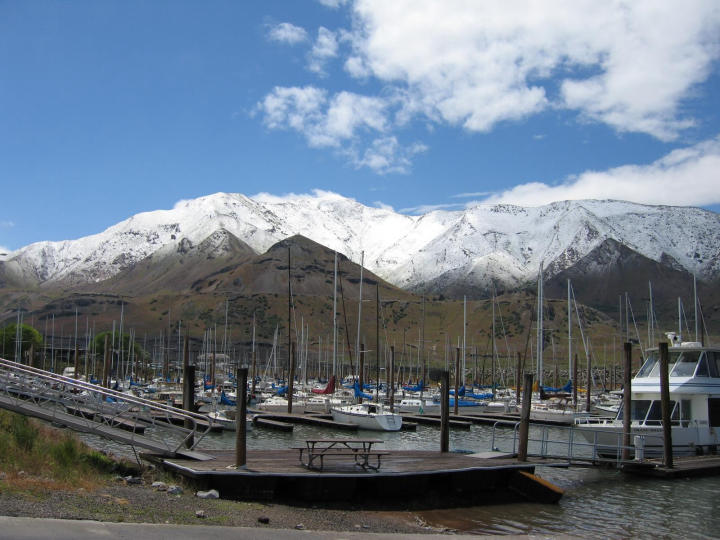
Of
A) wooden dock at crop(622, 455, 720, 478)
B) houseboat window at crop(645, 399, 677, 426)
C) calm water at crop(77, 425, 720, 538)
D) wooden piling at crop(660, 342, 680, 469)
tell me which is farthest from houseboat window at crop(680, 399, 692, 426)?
wooden piling at crop(660, 342, 680, 469)

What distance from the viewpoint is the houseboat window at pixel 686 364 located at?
33.6 m

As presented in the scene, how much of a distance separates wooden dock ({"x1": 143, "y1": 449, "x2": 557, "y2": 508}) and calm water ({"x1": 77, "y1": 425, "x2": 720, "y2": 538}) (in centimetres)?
120

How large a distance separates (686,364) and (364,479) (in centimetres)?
1906

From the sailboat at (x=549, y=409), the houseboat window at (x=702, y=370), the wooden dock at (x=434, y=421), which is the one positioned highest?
the houseboat window at (x=702, y=370)

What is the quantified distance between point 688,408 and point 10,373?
2806 cm

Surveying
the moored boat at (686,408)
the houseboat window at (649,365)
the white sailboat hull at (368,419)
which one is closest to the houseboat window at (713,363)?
the moored boat at (686,408)

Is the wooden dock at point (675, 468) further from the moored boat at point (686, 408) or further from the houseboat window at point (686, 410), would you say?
the houseboat window at point (686, 410)

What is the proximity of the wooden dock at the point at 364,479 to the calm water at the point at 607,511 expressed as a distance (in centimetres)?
120

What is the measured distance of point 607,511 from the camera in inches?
931

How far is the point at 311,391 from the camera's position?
8181 centimetres

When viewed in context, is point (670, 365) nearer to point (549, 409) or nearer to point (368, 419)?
point (368, 419)

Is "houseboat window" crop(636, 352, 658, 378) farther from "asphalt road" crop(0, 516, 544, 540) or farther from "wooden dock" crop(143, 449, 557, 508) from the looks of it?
"asphalt road" crop(0, 516, 544, 540)

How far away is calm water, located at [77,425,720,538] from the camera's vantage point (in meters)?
20.7

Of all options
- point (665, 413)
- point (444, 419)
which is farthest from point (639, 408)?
point (444, 419)
